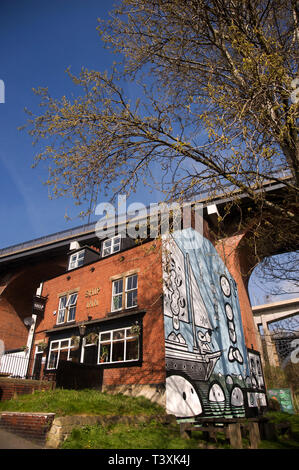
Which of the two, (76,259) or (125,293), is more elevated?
(76,259)

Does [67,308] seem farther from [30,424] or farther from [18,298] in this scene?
[18,298]

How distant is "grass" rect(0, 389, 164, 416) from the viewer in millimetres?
8539

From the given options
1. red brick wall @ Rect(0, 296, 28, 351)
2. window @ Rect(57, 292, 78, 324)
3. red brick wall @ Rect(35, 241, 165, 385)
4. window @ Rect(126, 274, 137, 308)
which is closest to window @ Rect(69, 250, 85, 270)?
red brick wall @ Rect(35, 241, 165, 385)

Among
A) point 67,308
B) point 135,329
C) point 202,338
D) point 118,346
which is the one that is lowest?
point 118,346

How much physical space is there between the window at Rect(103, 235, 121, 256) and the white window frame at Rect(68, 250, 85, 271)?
212cm

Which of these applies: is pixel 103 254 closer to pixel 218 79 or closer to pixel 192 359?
pixel 192 359

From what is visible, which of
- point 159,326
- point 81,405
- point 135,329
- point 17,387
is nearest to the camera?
point 81,405

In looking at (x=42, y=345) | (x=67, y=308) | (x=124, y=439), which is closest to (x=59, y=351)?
(x=42, y=345)

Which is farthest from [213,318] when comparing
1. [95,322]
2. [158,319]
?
[95,322]

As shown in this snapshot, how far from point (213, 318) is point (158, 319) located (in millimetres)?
4711

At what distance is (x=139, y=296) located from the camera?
45.5ft

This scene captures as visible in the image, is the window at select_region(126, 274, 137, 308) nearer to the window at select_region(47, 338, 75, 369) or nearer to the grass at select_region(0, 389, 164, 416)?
the grass at select_region(0, 389, 164, 416)

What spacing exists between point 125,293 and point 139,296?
1.10 metres

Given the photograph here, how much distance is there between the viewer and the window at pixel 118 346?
1292 centimetres
